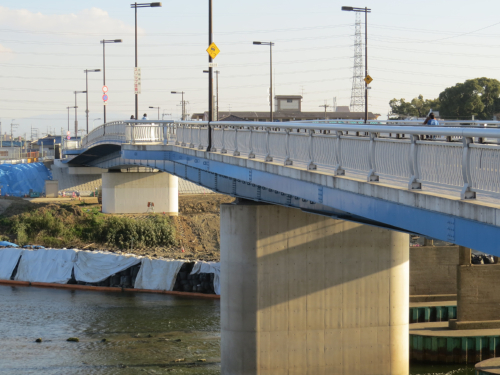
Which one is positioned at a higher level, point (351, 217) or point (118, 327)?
point (351, 217)

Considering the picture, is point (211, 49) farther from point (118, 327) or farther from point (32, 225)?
point (32, 225)

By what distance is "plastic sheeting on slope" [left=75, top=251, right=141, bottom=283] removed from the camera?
39.0 m

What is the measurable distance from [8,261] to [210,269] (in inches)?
502

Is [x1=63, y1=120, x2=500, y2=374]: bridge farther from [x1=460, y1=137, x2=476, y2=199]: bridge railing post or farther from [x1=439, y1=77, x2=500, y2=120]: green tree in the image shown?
[x1=439, y1=77, x2=500, y2=120]: green tree

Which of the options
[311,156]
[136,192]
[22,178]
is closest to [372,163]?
[311,156]

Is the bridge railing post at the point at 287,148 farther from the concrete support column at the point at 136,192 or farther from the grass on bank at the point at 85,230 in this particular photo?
the concrete support column at the point at 136,192

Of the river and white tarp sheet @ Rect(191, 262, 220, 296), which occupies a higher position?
white tarp sheet @ Rect(191, 262, 220, 296)

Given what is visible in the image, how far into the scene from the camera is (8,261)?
4100 cm

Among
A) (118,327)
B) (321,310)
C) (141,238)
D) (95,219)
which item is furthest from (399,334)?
(95,219)

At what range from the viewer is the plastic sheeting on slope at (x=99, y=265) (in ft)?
128

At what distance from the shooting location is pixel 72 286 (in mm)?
39000

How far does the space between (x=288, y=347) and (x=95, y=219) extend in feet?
107

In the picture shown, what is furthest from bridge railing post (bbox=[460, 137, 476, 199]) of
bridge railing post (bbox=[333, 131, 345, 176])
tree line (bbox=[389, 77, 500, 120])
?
tree line (bbox=[389, 77, 500, 120])

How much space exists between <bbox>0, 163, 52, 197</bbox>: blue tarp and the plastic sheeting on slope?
112 ft
